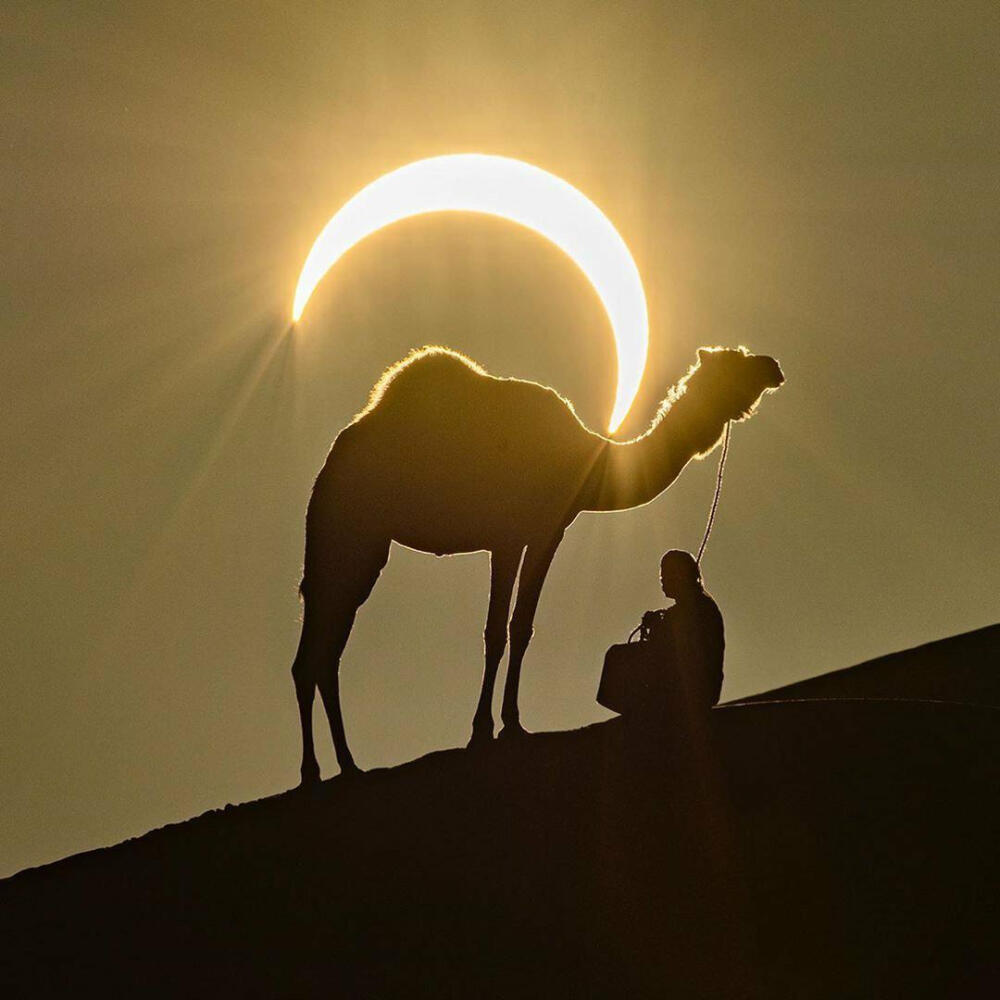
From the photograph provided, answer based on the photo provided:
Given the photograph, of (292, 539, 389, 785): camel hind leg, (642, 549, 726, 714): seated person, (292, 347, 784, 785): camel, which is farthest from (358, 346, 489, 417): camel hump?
(642, 549, 726, 714): seated person

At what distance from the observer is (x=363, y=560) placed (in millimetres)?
14672

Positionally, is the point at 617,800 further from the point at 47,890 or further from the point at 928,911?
the point at 47,890

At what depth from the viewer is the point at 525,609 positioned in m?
15.0

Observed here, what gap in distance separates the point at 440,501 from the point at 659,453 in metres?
2.33

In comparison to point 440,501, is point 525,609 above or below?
below

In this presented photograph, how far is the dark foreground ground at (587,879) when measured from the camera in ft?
40.0

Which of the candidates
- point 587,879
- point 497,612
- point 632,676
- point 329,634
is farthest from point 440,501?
point 587,879

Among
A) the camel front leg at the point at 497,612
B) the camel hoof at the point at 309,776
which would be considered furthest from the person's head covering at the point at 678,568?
the camel hoof at the point at 309,776

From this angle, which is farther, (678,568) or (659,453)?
(659,453)

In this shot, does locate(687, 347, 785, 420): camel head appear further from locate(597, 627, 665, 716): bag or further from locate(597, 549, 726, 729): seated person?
locate(597, 627, 665, 716): bag

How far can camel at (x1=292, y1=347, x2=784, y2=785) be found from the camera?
14.6m

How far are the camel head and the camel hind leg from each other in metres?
3.42

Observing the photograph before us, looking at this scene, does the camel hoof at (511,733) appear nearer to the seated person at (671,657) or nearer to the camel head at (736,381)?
the seated person at (671,657)

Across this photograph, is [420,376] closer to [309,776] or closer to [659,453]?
[659,453]
